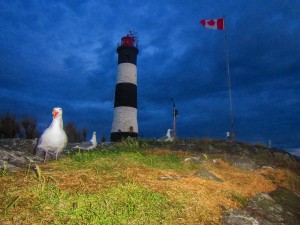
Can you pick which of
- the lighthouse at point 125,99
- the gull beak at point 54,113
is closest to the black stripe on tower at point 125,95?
the lighthouse at point 125,99

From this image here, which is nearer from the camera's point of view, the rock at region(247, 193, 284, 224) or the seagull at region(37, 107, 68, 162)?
the rock at region(247, 193, 284, 224)

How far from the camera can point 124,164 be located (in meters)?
6.73

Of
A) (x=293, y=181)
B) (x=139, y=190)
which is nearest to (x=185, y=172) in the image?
(x=139, y=190)

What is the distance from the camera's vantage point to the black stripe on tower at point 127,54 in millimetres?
33094

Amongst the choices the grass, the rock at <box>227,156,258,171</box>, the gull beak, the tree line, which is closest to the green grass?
the grass

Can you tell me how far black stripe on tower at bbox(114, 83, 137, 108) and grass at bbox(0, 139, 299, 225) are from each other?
2460cm

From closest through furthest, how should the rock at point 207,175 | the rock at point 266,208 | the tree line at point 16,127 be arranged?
the rock at point 266,208 < the rock at point 207,175 < the tree line at point 16,127

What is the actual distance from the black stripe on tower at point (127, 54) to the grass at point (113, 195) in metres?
26.8

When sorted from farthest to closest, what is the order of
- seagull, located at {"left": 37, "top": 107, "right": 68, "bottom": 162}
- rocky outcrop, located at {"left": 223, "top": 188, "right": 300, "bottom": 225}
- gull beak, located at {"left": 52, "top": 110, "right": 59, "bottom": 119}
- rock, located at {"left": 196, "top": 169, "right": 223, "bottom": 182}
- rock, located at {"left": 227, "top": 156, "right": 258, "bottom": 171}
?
rock, located at {"left": 227, "top": 156, "right": 258, "bottom": 171}, gull beak, located at {"left": 52, "top": 110, "right": 59, "bottom": 119}, seagull, located at {"left": 37, "top": 107, "right": 68, "bottom": 162}, rock, located at {"left": 196, "top": 169, "right": 223, "bottom": 182}, rocky outcrop, located at {"left": 223, "top": 188, "right": 300, "bottom": 225}

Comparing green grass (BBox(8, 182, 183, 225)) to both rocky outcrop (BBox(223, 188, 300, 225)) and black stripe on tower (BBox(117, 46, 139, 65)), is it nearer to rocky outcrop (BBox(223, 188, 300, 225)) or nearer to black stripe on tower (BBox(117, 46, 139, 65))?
rocky outcrop (BBox(223, 188, 300, 225))

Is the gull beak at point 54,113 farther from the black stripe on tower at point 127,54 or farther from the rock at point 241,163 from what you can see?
the black stripe on tower at point 127,54

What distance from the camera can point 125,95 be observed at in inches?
1254

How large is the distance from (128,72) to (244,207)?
27517 millimetres

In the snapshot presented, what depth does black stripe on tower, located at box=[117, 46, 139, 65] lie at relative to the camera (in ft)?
109
